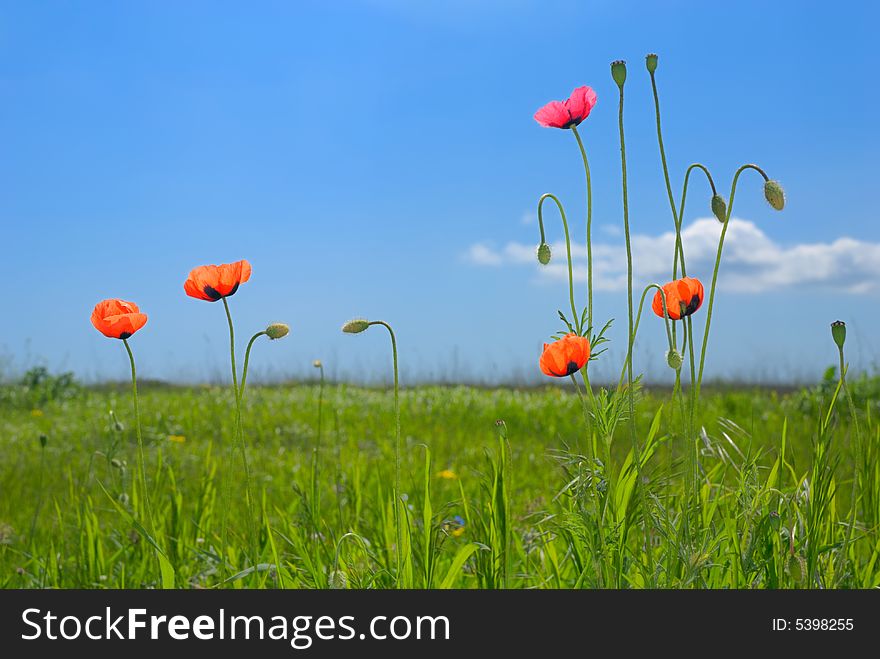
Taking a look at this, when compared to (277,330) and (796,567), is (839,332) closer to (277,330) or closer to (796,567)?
(796,567)

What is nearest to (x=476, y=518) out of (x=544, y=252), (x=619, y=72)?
(x=544, y=252)

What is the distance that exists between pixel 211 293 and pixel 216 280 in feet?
0.15

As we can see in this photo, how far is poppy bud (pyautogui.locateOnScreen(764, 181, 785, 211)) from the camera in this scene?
203 cm

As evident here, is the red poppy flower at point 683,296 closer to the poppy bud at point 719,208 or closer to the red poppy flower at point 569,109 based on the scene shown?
the poppy bud at point 719,208

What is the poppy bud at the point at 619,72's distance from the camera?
6.30ft

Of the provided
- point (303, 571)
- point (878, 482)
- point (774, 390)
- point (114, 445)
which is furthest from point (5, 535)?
point (774, 390)

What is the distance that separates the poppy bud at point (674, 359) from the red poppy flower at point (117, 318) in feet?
4.37

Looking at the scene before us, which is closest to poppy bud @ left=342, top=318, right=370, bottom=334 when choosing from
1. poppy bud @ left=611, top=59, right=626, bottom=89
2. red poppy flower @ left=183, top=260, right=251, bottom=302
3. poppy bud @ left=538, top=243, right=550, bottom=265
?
red poppy flower @ left=183, top=260, right=251, bottom=302

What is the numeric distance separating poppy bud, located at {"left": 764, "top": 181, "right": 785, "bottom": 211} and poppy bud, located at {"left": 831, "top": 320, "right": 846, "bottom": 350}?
32 cm

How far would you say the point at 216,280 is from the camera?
6.58 ft

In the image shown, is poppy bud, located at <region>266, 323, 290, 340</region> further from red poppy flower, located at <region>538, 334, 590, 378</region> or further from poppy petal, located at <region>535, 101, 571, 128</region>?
poppy petal, located at <region>535, 101, 571, 128</region>

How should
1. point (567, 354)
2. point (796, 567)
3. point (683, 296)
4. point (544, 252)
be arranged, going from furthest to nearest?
1. point (796, 567)
2. point (544, 252)
3. point (683, 296)
4. point (567, 354)

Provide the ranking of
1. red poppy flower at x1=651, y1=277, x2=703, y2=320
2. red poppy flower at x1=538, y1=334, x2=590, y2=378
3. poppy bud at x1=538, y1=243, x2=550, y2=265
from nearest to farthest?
red poppy flower at x1=538, y1=334, x2=590, y2=378, red poppy flower at x1=651, y1=277, x2=703, y2=320, poppy bud at x1=538, y1=243, x2=550, y2=265
